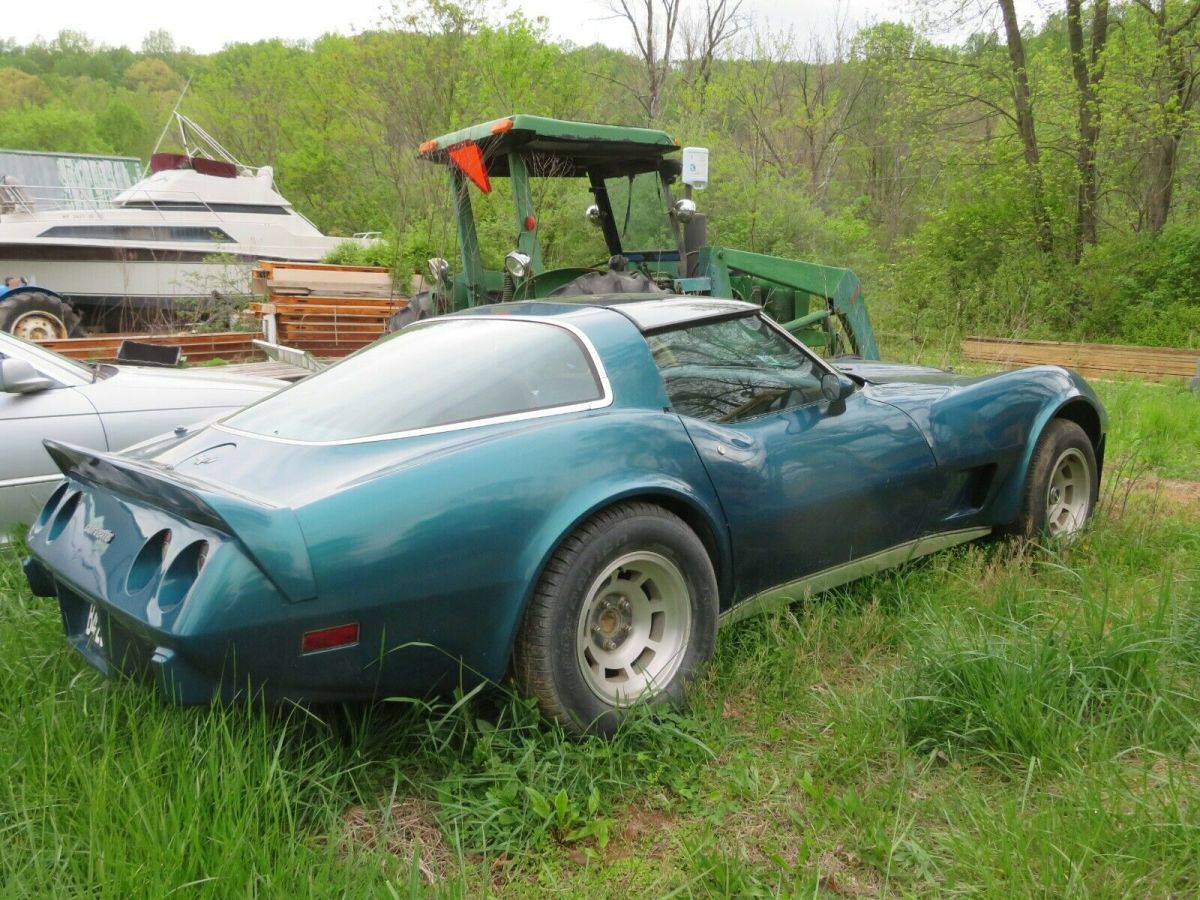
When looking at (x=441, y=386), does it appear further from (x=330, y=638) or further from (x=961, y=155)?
(x=961, y=155)

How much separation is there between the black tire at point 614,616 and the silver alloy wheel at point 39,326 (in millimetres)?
11612

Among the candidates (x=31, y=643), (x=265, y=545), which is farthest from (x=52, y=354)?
(x=265, y=545)

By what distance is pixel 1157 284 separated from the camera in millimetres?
16531

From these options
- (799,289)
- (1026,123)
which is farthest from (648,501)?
(1026,123)

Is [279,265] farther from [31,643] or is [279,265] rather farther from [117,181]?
[31,643]

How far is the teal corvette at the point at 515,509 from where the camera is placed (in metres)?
2.10

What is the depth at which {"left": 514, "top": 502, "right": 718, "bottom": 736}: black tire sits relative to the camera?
2.42 m

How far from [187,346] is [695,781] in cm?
1005

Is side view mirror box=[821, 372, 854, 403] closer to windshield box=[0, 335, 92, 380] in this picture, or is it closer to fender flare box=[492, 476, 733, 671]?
fender flare box=[492, 476, 733, 671]

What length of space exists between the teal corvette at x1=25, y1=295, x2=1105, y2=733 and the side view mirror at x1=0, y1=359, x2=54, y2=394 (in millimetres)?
1373

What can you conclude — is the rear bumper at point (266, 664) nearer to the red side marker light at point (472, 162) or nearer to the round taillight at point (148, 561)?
the round taillight at point (148, 561)

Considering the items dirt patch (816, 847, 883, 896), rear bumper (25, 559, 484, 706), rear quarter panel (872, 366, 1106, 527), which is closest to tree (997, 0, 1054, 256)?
rear quarter panel (872, 366, 1106, 527)

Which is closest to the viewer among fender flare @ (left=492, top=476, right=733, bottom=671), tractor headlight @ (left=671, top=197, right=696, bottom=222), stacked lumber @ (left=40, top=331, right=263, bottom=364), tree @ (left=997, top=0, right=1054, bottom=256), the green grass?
the green grass

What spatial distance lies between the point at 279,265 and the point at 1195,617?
1213cm
